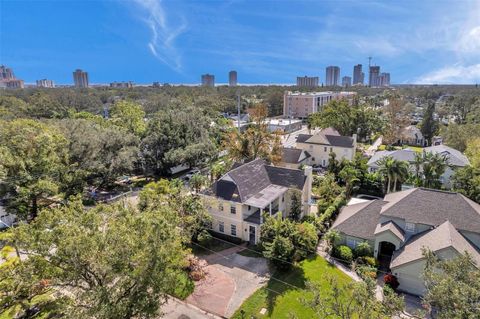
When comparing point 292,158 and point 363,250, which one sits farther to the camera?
point 292,158

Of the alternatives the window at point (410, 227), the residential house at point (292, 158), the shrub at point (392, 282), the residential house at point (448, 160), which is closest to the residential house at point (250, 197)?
the window at point (410, 227)

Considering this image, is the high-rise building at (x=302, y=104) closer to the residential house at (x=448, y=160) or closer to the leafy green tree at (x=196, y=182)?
the residential house at (x=448, y=160)

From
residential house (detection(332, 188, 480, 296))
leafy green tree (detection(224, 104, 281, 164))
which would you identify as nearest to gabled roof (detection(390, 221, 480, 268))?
residential house (detection(332, 188, 480, 296))

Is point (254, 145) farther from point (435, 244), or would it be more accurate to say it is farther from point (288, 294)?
point (435, 244)

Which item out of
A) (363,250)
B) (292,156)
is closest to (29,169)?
(363,250)

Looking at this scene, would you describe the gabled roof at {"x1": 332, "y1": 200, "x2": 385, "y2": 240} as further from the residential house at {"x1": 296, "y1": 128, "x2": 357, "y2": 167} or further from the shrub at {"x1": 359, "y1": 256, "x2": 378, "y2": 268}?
the residential house at {"x1": 296, "y1": 128, "x2": 357, "y2": 167}

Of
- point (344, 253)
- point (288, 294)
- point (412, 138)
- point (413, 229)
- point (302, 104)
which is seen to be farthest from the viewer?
point (302, 104)

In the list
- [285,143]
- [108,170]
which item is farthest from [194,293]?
[285,143]

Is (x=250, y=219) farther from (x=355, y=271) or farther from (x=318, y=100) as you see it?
(x=318, y=100)
